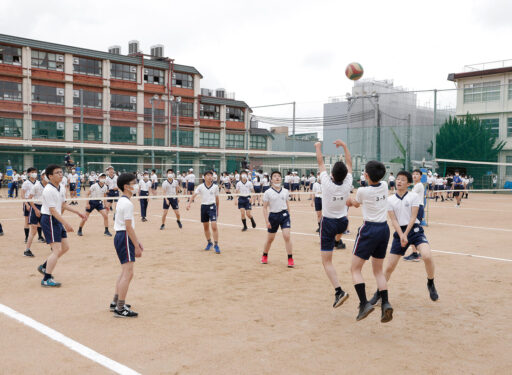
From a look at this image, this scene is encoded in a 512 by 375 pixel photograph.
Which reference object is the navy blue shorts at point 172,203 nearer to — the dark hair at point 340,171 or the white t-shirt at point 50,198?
the white t-shirt at point 50,198

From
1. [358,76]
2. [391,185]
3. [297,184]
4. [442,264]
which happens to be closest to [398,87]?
[391,185]

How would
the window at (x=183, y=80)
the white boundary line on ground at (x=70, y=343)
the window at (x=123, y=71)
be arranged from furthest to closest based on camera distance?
the window at (x=183, y=80)
the window at (x=123, y=71)
the white boundary line on ground at (x=70, y=343)

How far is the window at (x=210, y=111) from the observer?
5484 cm

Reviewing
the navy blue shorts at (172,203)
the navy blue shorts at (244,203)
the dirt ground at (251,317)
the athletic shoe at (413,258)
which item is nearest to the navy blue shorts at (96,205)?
the navy blue shorts at (172,203)

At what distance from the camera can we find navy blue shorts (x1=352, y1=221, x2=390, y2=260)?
5.48 m

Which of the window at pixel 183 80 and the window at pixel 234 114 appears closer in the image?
the window at pixel 183 80

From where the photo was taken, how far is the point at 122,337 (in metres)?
5.07

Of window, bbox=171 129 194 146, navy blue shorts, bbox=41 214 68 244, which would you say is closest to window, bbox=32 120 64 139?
window, bbox=171 129 194 146

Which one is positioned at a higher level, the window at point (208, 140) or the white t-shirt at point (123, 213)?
the window at point (208, 140)

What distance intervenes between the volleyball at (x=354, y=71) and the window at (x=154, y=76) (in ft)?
119

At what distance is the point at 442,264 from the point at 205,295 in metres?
5.18

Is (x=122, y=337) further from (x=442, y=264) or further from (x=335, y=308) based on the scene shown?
(x=442, y=264)

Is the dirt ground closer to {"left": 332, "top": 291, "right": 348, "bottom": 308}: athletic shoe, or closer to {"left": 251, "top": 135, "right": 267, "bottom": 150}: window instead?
{"left": 332, "top": 291, "right": 348, "bottom": 308}: athletic shoe

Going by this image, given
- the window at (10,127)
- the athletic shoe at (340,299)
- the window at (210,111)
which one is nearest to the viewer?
the athletic shoe at (340,299)
